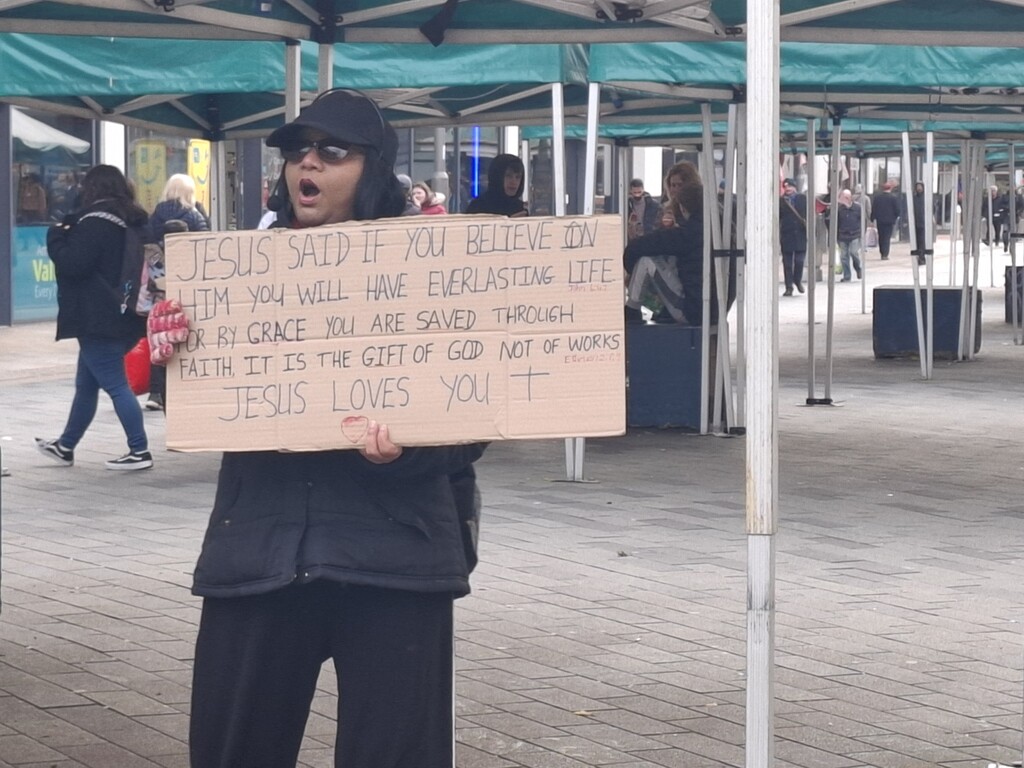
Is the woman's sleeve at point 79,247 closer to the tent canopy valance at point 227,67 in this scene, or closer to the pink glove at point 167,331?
the tent canopy valance at point 227,67

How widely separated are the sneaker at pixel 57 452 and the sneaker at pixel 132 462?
0.89ft

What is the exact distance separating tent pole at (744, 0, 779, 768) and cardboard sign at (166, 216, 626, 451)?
0.28 meters

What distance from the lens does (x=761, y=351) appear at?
3285 millimetres

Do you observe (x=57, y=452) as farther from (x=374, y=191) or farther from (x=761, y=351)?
(x=761, y=351)

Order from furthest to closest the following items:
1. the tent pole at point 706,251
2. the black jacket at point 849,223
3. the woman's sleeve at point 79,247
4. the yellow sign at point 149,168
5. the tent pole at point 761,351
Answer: the black jacket at point 849,223
the yellow sign at point 149,168
the tent pole at point 706,251
the woman's sleeve at point 79,247
the tent pole at point 761,351

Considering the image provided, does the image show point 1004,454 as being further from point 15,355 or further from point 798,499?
point 15,355

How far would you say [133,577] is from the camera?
720 centimetres

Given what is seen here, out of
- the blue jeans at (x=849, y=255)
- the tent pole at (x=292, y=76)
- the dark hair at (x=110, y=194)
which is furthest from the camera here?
the blue jeans at (x=849, y=255)

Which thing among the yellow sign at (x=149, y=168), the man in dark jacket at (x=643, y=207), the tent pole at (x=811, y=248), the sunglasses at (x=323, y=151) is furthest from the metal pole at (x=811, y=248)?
the yellow sign at (x=149, y=168)

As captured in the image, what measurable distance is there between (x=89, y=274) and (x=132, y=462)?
1186 millimetres

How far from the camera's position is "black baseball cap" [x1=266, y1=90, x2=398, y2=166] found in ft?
10.2

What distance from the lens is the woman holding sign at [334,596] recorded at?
3.02m

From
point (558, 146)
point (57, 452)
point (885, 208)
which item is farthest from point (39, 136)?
point (885, 208)

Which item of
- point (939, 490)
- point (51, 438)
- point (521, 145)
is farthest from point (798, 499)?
point (521, 145)
